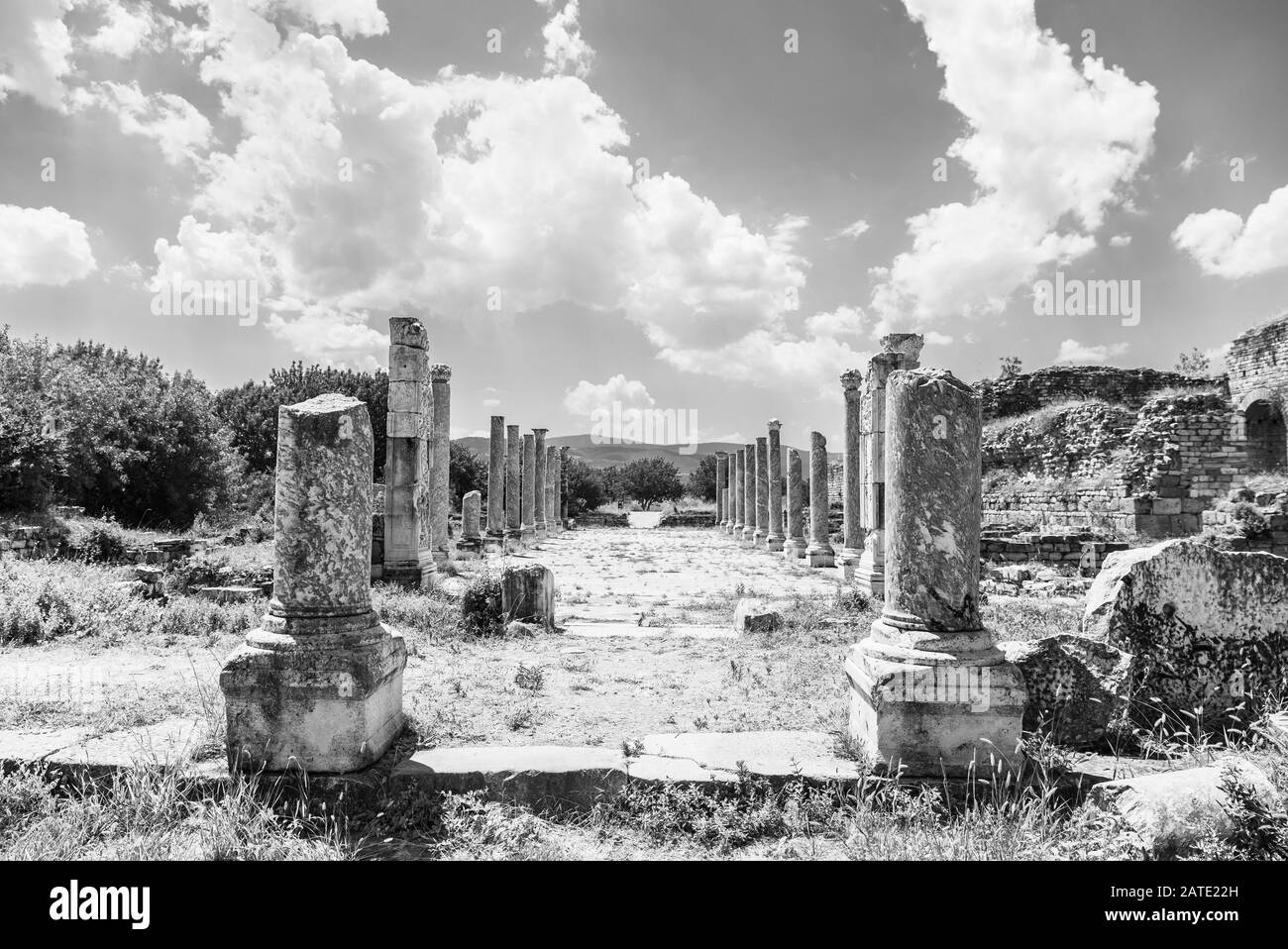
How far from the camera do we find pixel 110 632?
7.88 metres

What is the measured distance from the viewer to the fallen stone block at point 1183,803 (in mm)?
3020

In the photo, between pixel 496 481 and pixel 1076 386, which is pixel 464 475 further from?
pixel 1076 386

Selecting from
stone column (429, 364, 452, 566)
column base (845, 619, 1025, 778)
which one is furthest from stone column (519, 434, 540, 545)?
column base (845, 619, 1025, 778)

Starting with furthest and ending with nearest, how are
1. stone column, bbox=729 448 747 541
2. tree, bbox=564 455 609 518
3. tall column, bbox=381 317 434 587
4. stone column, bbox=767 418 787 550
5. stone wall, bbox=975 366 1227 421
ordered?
tree, bbox=564 455 609 518
stone column, bbox=729 448 747 541
stone wall, bbox=975 366 1227 421
stone column, bbox=767 418 787 550
tall column, bbox=381 317 434 587

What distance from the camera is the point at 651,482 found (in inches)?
2352

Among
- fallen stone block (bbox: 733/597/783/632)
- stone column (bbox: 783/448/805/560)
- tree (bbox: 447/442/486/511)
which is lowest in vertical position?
fallen stone block (bbox: 733/597/783/632)

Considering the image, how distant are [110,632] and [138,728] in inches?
171

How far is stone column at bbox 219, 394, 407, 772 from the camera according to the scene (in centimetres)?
390

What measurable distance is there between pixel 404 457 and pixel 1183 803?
1064 cm

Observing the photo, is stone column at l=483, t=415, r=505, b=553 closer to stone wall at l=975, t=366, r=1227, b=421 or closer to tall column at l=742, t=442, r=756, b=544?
tall column at l=742, t=442, r=756, b=544
